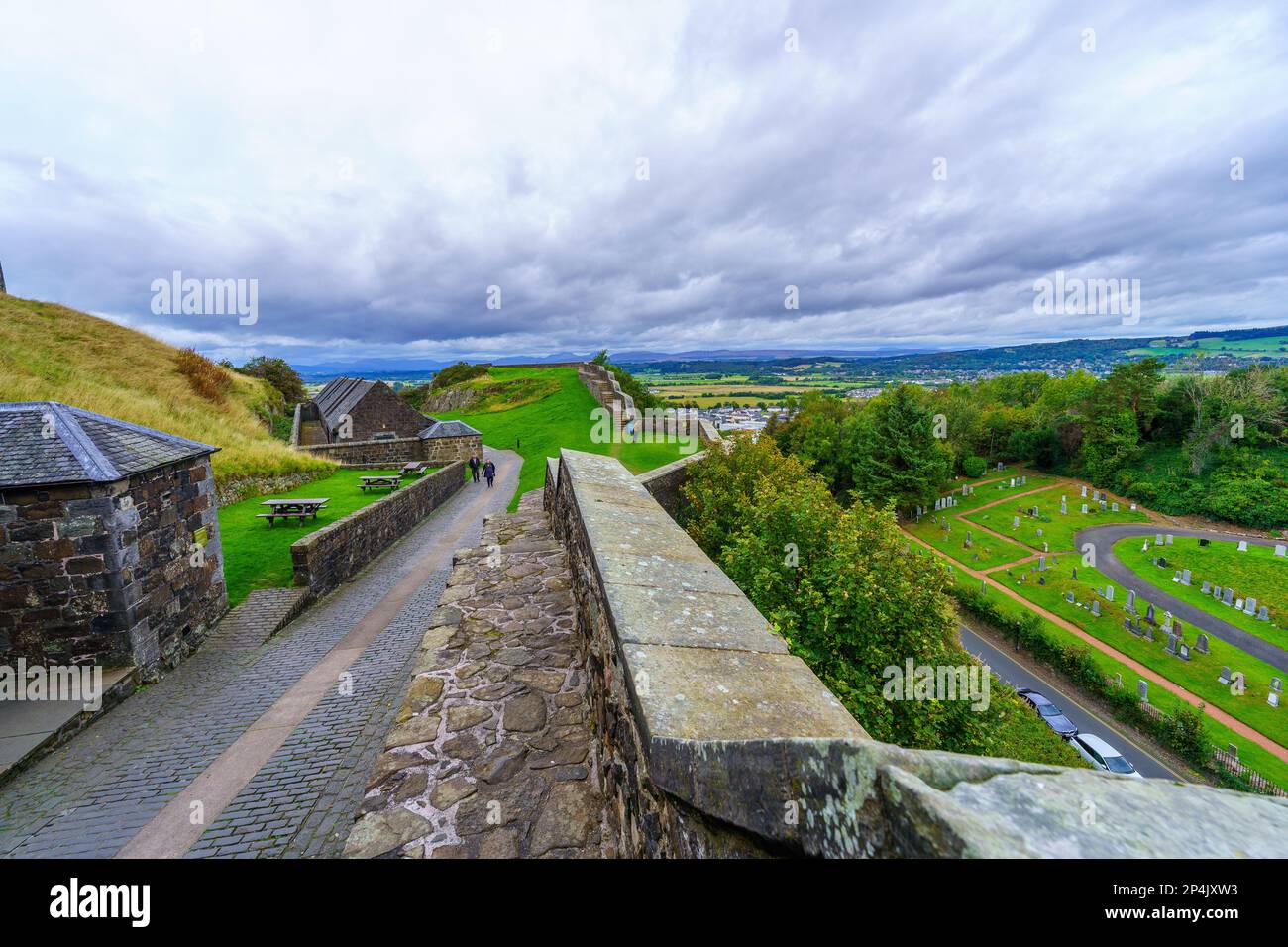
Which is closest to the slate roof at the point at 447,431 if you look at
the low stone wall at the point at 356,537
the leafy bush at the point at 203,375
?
the low stone wall at the point at 356,537

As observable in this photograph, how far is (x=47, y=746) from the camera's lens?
266 inches

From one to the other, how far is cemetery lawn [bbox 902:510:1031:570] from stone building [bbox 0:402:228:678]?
42.2 meters

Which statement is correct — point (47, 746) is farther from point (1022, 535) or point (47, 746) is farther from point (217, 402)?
point (1022, 535)

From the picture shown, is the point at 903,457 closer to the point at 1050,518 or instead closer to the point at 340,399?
the point at 1050,518

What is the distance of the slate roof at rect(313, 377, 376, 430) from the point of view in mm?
33750

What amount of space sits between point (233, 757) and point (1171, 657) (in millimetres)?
34052

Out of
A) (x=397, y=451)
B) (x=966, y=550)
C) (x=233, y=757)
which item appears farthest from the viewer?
(x=966, y=550)

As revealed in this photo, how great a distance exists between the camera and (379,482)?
2214 centimetres

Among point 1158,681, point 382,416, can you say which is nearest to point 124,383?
point 382,416

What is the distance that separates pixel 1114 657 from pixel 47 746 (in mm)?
34608

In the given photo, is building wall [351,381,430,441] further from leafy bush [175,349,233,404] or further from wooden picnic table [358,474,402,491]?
wooden picnic table [358,474,402,491]

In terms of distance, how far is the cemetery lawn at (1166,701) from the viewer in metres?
18.2

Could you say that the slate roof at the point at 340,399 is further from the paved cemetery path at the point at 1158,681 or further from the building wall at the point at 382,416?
the paved cemetery path at the point at 1158,681
